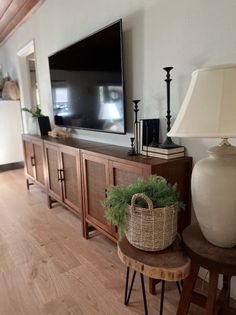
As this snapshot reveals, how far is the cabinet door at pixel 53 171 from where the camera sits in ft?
8.07

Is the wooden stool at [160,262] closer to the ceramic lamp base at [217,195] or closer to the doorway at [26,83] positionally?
the ceramic lamp base at [217,195]

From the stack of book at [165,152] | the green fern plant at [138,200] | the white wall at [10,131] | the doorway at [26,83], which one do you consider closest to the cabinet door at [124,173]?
the stack of book at [165,152]

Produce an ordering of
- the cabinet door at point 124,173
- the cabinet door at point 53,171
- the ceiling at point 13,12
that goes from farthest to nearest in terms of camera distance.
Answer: the ceiling at point 13,12 → the cabinet door at point 53,171 → the cabinet door at point 124,173

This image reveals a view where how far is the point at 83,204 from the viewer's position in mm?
2059

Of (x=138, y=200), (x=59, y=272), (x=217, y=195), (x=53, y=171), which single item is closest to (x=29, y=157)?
(x=53, y=171)

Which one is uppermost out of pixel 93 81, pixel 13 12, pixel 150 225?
pixel 13 12

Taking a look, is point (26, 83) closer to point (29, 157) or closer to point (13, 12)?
point (13, 12)

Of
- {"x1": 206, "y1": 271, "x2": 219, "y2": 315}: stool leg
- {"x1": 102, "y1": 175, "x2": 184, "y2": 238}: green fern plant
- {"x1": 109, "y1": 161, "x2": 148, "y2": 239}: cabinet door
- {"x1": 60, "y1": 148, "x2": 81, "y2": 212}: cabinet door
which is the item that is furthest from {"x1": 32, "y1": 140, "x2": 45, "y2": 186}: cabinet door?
{"x1": 206, "y1": 271, "x2": 219, "y2": 315}: stool leg

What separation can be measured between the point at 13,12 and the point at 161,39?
8.81ft

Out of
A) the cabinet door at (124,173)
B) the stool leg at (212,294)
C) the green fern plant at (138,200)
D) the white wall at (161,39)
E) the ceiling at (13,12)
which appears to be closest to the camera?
the stool leg at (212,294)

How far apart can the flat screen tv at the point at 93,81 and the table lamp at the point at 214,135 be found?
0.98m

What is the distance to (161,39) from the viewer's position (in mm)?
1578

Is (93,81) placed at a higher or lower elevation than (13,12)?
lower

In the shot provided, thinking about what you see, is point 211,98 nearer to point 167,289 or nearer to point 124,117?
point 124,117
